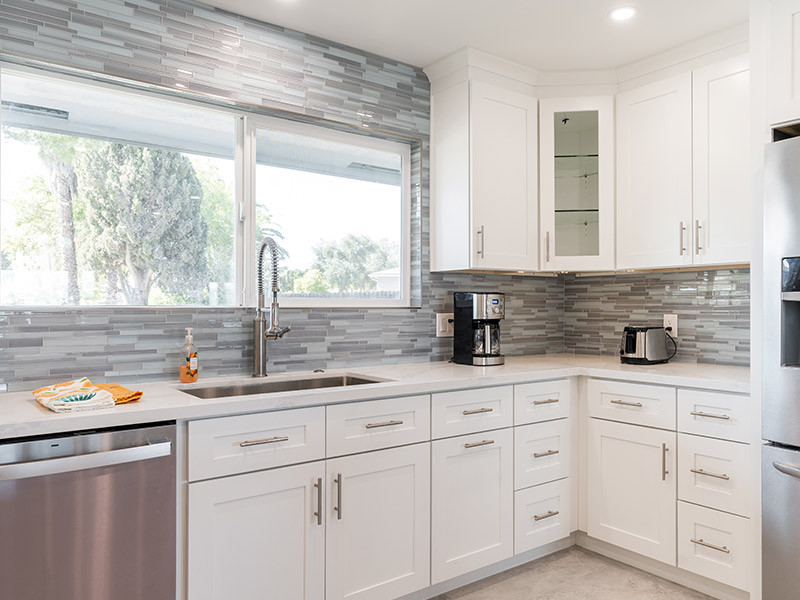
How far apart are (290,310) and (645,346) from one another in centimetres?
172

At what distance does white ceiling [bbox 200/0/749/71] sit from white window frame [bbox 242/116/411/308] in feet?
1.35

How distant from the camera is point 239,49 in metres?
2.38

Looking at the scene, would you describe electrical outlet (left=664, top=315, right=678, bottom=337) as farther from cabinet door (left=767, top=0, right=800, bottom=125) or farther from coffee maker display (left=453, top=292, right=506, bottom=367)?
cabinet door (left=767, top=0, right=800, bottom=125)

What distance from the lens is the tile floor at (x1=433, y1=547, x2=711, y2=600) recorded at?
2.30 metres

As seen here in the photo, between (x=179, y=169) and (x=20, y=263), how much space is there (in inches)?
26.8

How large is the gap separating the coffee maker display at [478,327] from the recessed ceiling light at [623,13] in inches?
50.6

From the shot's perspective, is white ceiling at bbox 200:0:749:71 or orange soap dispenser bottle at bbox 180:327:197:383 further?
white ceiling at bbox 200:0:749:71

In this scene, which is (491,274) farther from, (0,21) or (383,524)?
(0,21)

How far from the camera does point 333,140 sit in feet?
9.05

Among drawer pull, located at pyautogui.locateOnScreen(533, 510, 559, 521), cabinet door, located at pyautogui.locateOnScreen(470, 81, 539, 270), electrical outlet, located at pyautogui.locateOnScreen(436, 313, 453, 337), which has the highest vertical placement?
cabinet door, located at pyautogui.locateOnScreen(470, 81, 539, 270)

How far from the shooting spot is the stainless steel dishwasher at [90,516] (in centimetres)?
143

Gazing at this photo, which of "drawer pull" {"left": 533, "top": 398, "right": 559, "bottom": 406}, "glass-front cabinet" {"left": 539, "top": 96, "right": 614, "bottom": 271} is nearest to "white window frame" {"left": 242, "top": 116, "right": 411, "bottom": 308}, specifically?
"glass-front cabinet" {"left": 539, "top": 96, "right": 614, "bottom": 271}

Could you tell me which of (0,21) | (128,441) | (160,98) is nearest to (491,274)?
(160,98)

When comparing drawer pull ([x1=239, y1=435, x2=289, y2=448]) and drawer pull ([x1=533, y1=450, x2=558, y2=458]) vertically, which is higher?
drawer pull ([x1=239, y1=435, x2=289, y2=448])
